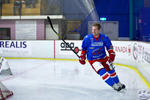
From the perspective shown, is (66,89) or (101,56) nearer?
(101,56)

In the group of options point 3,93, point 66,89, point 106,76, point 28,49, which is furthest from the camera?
point 28,49

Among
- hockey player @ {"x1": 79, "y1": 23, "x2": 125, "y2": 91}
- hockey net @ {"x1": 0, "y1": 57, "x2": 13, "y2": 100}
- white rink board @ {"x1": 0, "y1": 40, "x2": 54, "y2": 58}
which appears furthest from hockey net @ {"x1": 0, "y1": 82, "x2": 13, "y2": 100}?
white rink board @ {"x1": 0, "y1": 40, "x2": 54, "y2": 58}

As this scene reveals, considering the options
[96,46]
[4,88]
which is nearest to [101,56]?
[96,46]

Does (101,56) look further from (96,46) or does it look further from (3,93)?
(3,93)

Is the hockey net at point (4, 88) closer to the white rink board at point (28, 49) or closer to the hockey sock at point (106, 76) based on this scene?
the hockey sock at point (106, 76)

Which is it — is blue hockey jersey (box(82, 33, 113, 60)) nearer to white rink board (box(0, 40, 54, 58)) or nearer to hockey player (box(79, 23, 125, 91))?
hockey player (box(79, 23, 125, 91))

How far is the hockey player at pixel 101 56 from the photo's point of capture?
2.75 meters

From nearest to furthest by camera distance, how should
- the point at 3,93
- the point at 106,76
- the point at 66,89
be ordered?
the point at 3,93
the point at 106,76
the point at 66,89

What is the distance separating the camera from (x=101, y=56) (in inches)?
111

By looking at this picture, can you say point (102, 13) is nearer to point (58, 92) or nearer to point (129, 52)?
point (129, 52)

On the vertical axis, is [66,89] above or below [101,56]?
below

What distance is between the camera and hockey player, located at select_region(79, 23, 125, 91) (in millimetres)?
2748

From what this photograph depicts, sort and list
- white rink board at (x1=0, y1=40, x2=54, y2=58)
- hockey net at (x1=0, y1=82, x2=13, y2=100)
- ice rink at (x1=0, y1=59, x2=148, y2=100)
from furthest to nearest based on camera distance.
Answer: white rink board at (x1=0, y1=40, x2=54, y2=58), ice rink at (x1=0, y1=59, x2=148, y2=100), hockey net at (x1=0, y1=82, x2=13, y2=100)

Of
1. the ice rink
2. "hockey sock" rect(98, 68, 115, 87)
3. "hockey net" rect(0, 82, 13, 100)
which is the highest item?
"hockey sock" rect(98, 68, 115, 87)
